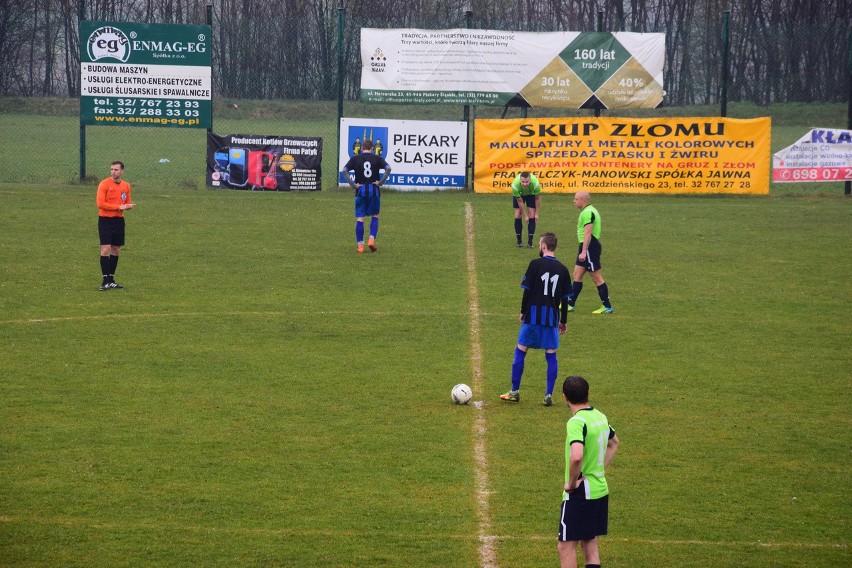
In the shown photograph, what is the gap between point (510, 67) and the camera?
31.9m

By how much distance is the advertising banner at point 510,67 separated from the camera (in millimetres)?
31781

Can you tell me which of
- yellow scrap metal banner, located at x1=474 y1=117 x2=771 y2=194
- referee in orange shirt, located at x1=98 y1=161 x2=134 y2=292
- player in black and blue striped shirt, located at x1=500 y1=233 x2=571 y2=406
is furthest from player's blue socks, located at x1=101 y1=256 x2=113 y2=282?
yellow scrap metal banner, located at x1=474 y1=117 x2=771 y2=194

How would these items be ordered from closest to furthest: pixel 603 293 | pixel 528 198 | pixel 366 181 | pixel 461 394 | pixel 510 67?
pixel 461 394 → pixel 603 293 → pixel 366 181 → pixel 528 198 → pixel 510 67

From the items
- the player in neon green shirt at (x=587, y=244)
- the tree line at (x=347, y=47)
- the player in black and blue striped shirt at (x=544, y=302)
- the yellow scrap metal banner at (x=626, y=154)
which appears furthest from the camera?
the tree line at (x=347, y=47)

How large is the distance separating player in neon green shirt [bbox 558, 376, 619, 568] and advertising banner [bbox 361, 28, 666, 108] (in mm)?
25168

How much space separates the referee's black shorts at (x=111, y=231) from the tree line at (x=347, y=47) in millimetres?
16010

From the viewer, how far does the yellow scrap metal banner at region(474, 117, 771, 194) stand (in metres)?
31.0

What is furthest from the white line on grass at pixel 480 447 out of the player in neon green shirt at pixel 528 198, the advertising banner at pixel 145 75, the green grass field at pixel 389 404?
the advertising banner at pixel 145 75

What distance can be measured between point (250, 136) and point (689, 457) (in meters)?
22.3

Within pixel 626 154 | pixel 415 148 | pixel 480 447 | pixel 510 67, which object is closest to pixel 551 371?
pixel 480 447

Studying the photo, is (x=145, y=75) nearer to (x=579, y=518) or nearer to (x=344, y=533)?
(x=344, y=533)

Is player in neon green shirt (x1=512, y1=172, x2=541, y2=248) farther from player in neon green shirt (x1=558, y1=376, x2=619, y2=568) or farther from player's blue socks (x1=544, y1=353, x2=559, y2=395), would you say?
player in neon green shirt (x1=558, y1=376, x2=619, y2=568)

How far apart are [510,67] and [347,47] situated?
7452 mm

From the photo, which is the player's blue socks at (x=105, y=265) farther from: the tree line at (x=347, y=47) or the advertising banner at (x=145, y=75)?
the tree line at (x=347, y=47)
